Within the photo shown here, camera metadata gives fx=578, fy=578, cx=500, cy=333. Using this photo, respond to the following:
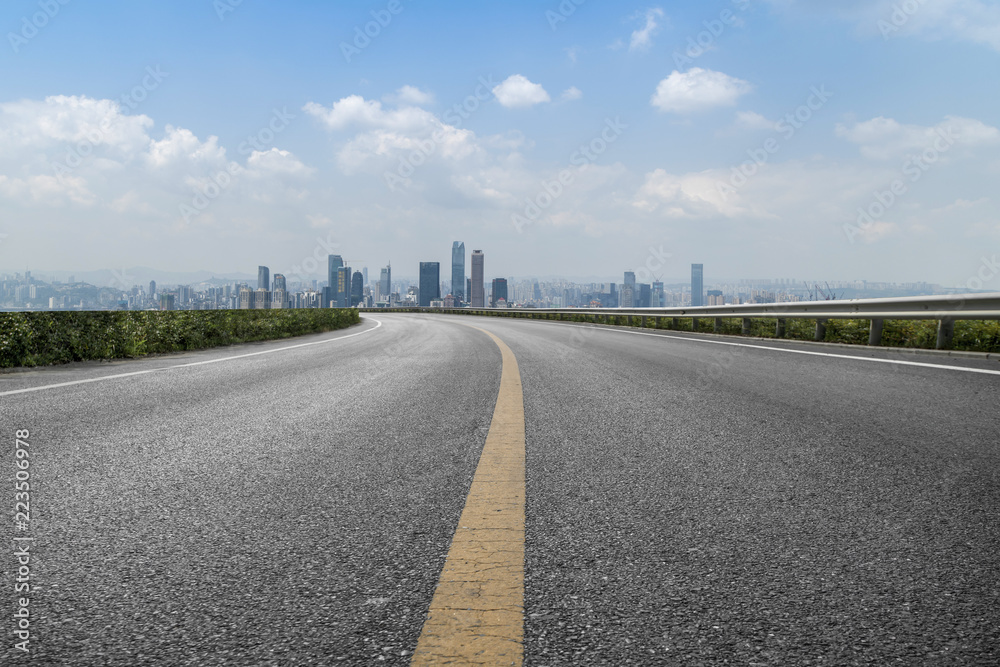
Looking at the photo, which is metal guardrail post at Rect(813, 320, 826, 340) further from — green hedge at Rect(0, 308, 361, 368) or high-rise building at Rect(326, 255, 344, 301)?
high-rise building at Rect(326, 255, 344, 301)

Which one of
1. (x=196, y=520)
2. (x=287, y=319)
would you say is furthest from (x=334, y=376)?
(x=287, y=319)

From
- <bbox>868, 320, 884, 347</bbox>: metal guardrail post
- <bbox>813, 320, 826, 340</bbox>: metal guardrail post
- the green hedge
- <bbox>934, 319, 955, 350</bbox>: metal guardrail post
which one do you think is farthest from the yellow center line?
<bbox>813, 320, 826, 340</bbox>: metal guardrail post

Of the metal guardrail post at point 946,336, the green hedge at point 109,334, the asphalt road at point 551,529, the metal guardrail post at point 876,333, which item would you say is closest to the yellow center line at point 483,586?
the asphalt road at point 551,529

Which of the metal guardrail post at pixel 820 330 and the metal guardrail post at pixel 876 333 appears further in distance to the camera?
the metal guardrail post at pixel 820 330

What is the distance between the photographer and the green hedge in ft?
26.7

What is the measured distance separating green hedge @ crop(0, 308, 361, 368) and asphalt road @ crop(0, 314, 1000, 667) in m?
4.82

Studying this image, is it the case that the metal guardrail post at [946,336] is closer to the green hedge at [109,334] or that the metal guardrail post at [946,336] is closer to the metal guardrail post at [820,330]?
the metal guardrail post at [820,330]

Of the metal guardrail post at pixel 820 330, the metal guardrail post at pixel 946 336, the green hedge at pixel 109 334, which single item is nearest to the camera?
the green hedge at pixel 109 334

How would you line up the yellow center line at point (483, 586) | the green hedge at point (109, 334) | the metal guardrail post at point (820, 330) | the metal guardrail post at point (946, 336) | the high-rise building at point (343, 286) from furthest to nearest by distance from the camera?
the high-rise building at point (343, 286), the metal guardrail post at point (820, 330), the metal guardrail post at point (946, 336), the green hedge at point (109, 334), the yellow center line at point (483, 586)

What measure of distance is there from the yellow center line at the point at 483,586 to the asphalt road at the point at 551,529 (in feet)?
0.15

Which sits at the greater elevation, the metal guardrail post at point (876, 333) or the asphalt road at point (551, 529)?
the metal guardrail post at point (876, 333)

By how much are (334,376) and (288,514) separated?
4.54 m

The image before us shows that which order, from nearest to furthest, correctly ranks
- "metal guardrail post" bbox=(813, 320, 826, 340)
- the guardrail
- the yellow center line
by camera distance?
the yellow center line → the guardrail → "metal guardrail post" bbox=(813, 320, 826, 340)

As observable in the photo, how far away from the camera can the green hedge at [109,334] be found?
815cm
